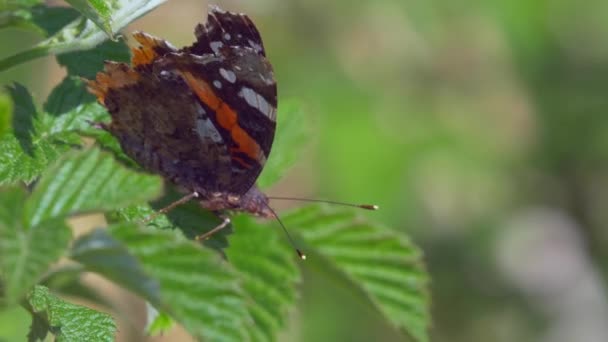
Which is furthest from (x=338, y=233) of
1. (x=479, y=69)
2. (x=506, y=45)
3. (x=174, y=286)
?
(x=479, y=69)

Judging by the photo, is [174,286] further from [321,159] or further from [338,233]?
[321,159]

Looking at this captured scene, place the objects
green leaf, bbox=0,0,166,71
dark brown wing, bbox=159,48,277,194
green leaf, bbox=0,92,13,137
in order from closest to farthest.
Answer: green leaf, bbox=0,92,13,137 < green leaf, bbox=0,0,166,71 < dark brown wing, bbox=159,48,277,194

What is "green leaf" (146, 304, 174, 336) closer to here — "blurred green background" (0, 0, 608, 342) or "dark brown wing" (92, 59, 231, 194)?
"dark brown wing" (92, 59, 231, 194)

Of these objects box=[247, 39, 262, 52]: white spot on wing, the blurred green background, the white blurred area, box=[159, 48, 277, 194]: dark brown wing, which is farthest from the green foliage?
the white blurred area

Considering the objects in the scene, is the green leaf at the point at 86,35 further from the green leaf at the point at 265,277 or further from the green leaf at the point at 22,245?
the green leaf at the point at 265,277

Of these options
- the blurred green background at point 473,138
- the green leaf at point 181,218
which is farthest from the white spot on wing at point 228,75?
the blurred green background at point 473,138
